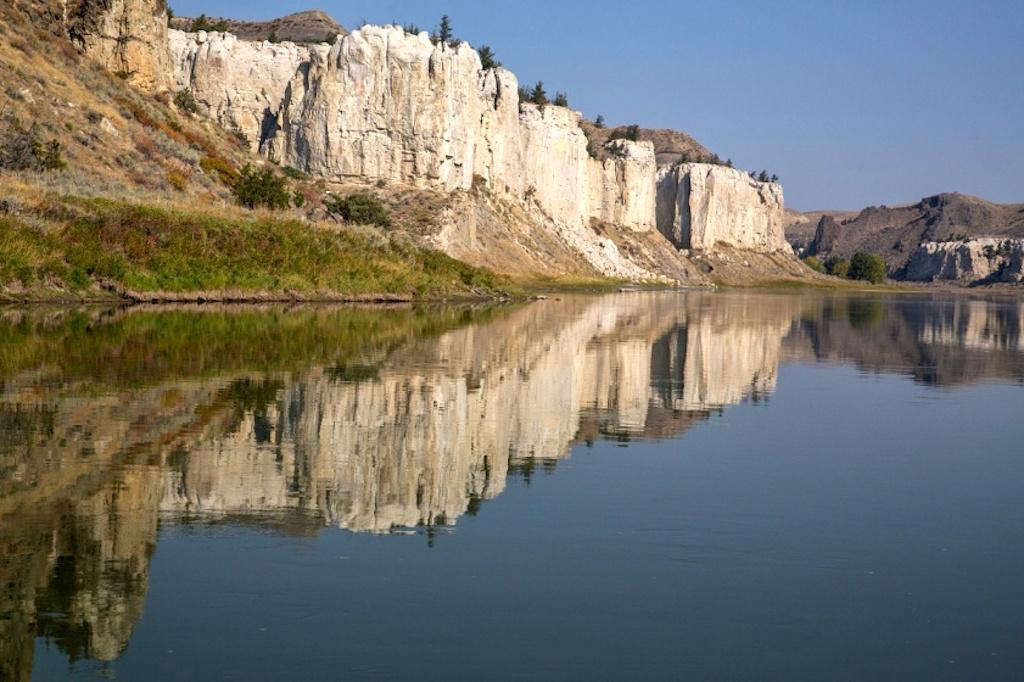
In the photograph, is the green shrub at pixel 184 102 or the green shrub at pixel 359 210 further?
the green shrub at pixel 184 102

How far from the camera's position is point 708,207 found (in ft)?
468

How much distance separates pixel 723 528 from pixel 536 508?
4.57ft

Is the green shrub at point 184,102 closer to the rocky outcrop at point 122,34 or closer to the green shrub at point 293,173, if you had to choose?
the rocky outcrop at point 122,34

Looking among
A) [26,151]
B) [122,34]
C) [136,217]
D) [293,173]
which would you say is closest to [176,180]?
[26,151]

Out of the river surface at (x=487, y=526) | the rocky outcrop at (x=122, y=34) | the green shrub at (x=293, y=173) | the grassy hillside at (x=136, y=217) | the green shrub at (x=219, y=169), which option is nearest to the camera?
the river surface at (x=487, y=526)

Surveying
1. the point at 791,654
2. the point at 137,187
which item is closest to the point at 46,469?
the point at 791,654

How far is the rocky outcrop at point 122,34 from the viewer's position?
58.0 meters

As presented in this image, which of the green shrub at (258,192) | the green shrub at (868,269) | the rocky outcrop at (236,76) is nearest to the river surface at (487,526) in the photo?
the green shrub at (258,192)

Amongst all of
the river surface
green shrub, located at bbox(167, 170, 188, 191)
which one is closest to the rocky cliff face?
green shrub, located at bbox(167, 170, 188, 191)

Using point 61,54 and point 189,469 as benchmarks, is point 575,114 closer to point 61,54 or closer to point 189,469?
point 61,54

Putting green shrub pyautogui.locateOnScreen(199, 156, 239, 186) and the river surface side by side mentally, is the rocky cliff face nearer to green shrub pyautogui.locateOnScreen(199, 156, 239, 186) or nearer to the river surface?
green shrub pyautogui.locateOnScreen(199, 156, 239, 186)

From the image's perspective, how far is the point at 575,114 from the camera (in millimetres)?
109312

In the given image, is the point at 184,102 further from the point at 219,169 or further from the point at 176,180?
the point at 176,180

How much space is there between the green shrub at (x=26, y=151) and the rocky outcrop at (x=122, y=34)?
15.5 m
